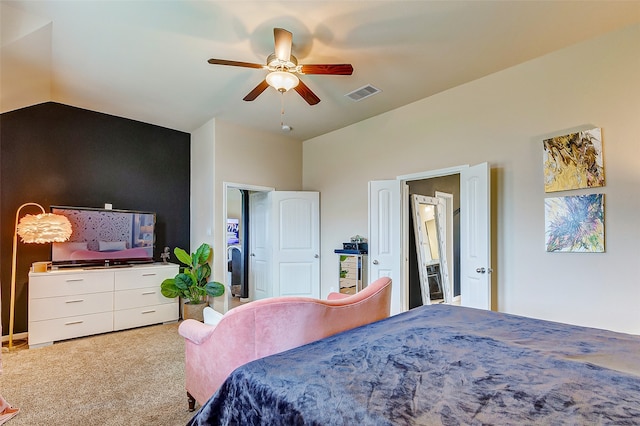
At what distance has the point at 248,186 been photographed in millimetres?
4992

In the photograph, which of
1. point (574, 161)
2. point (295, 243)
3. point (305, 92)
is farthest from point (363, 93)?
point (295, 243)

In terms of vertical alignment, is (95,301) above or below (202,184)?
below

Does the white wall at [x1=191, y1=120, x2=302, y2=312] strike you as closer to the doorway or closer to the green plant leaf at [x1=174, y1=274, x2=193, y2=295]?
the green plant leaf at [x1=174, y1=274, x2=193, y2=295]

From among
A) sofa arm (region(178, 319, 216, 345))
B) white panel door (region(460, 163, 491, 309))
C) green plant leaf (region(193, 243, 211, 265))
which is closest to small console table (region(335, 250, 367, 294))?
white panel door (region(460, 163, 491, 309))

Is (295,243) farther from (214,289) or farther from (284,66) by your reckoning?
(284,66)

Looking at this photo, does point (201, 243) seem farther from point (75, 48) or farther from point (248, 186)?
point (75, 48)

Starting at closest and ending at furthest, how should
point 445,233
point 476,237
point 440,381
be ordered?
1. point 440,381
2. point 476,237
3. point 445,233

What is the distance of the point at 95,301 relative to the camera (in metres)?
3.87

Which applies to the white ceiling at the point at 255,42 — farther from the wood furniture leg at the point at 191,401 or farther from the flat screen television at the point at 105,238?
the wood furniture leg at the point at 191,401

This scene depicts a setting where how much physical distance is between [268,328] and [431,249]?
13.9ft

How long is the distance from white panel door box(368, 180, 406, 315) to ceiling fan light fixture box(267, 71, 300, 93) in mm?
2054

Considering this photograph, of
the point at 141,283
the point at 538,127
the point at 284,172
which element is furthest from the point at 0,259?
the point at 538,127

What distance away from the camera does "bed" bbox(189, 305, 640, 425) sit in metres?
0.96

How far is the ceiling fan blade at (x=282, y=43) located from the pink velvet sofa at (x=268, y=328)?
1.88 meters
